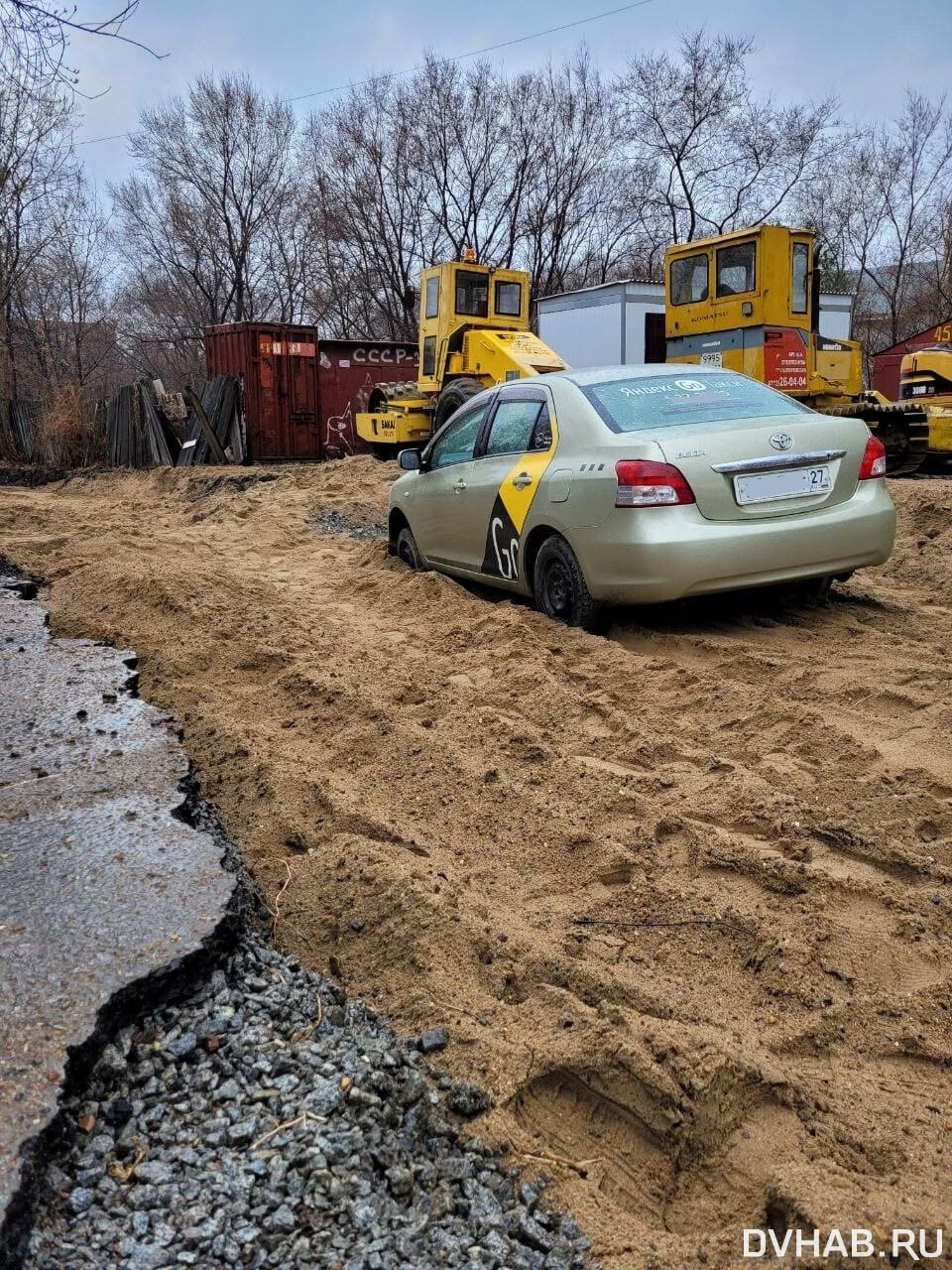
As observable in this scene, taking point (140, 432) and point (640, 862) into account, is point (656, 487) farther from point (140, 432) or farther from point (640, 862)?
point (140, 432)

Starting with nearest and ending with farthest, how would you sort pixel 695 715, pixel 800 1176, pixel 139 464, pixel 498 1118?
pixel 800 1176, pixel 498 1118, pixel 695 715, pixel 139 464

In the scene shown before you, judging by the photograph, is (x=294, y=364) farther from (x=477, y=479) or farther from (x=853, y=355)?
(x=477, y=479)

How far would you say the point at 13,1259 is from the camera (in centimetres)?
185

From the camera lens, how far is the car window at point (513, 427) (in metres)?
6.72

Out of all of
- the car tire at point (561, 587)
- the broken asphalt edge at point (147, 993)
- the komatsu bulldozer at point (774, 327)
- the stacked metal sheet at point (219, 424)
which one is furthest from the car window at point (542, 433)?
the stacked metal sheet at point (219, 424)

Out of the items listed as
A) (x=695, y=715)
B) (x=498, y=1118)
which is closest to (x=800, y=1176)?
(x=498, y=1118)

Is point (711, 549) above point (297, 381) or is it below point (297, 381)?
→ below

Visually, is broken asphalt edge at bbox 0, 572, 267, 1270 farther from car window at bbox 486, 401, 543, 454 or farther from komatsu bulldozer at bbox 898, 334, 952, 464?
komatsu bulldozer at bbox 898, 334, 952, 464

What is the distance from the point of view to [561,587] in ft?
20.5

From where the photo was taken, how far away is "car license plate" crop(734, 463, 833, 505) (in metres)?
5.66

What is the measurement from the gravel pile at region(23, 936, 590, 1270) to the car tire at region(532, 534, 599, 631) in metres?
3.60

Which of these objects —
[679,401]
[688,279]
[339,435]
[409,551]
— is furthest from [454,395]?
[679,401]

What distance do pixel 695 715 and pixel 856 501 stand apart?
6.43 ft

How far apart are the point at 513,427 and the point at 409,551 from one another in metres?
2.13
